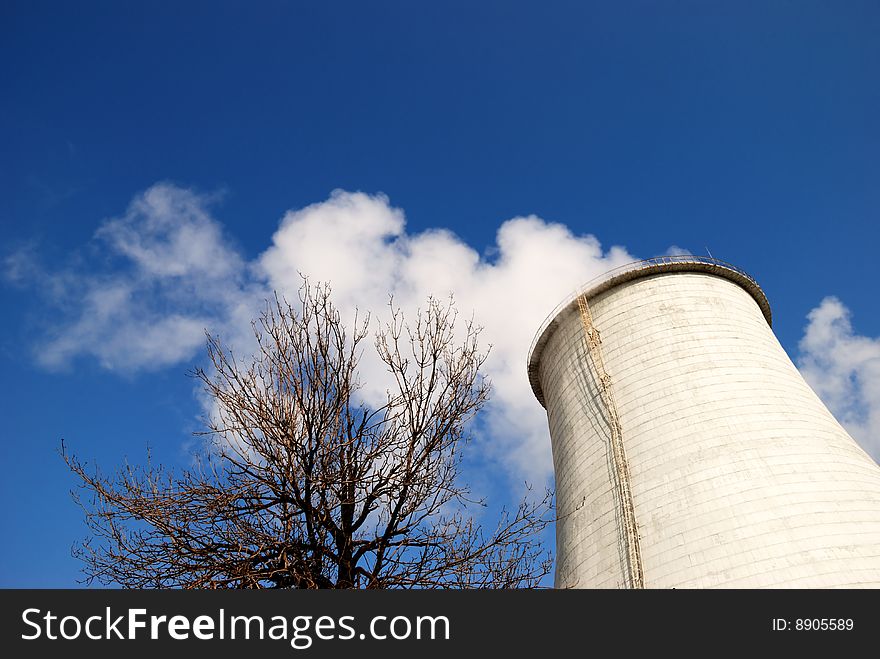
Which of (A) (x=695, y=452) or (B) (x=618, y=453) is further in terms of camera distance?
(B) (x=618, y=453)

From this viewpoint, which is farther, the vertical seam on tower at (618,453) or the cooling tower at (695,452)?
the vertical seam on tower at (618,453)

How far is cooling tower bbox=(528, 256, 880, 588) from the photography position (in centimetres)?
1405

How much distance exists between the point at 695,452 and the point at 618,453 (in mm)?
2133

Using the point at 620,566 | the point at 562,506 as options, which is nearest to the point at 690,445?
the point at 620,566

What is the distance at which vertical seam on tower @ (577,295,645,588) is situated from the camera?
51.2ft

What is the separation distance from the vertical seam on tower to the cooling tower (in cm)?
4

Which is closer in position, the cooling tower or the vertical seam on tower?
the cooling tower

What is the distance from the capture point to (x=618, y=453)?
1725 centimetres

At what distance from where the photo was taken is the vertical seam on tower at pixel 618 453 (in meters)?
15.6

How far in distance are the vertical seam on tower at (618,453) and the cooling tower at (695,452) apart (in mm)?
40
